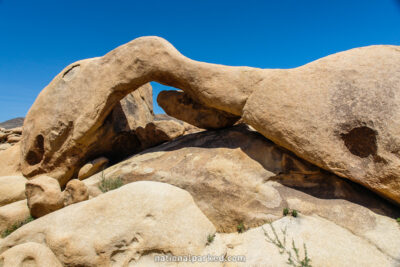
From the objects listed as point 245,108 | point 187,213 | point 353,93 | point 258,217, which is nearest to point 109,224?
point 187,213

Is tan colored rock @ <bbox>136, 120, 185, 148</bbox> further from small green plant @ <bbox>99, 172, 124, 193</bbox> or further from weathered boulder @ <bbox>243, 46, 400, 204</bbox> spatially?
weathered boulder @ <bbox>243, 46, 400, 204</bbox>

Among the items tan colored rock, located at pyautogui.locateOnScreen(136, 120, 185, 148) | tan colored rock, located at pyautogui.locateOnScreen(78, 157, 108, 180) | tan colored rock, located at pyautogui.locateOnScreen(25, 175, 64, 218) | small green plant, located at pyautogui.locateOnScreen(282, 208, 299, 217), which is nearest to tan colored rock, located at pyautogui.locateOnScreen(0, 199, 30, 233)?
tan colored rock, located at pyautogui.locateOnScreen(25, 175, 64, 218)

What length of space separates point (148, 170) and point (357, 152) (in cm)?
398

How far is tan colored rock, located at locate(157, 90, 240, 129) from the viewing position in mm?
6121

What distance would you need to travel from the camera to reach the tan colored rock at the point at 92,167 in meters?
6.27

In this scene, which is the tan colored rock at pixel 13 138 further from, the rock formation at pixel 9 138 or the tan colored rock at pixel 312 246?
the tan colored rock at pixel 312 246

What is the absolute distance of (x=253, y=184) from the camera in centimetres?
450

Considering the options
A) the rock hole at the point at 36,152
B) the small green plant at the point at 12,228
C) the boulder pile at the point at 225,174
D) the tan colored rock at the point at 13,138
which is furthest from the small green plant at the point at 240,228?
the tan colored rock at the point at 13,138

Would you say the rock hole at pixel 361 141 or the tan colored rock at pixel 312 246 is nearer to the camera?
the tan colored rock at pixel 312 246

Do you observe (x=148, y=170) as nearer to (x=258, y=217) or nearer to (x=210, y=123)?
(x=210, y=123)

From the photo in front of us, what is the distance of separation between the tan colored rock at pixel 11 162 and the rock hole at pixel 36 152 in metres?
0.63

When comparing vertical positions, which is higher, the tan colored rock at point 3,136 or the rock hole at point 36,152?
the tan colored rock at point 3,136

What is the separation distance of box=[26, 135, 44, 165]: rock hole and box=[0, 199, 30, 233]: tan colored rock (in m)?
2.10

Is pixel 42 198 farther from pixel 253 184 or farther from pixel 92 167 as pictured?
pixel 253 184
